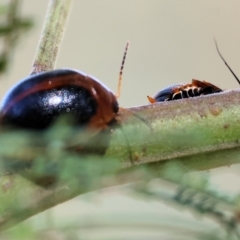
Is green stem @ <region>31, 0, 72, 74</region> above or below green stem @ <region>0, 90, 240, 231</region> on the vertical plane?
above

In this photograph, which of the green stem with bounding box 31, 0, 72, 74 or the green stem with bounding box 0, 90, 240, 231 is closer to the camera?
the green stem with bounding box 0, 90, 240, 231

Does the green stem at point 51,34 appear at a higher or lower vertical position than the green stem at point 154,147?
higher

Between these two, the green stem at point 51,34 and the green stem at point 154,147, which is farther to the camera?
the green stem at point 51,34

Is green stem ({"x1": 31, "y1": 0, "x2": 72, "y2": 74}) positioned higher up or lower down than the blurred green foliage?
higher up

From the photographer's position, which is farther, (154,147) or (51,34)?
(51,34)

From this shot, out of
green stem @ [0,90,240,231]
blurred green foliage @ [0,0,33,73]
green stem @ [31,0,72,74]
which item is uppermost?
green stem @ [31,0,72,74]

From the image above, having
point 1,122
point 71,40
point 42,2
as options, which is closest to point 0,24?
point 1,122

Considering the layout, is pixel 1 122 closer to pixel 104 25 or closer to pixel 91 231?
pixel 91 231

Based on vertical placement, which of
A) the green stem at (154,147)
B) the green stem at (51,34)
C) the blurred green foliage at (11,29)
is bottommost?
the green stem at (154,147)
